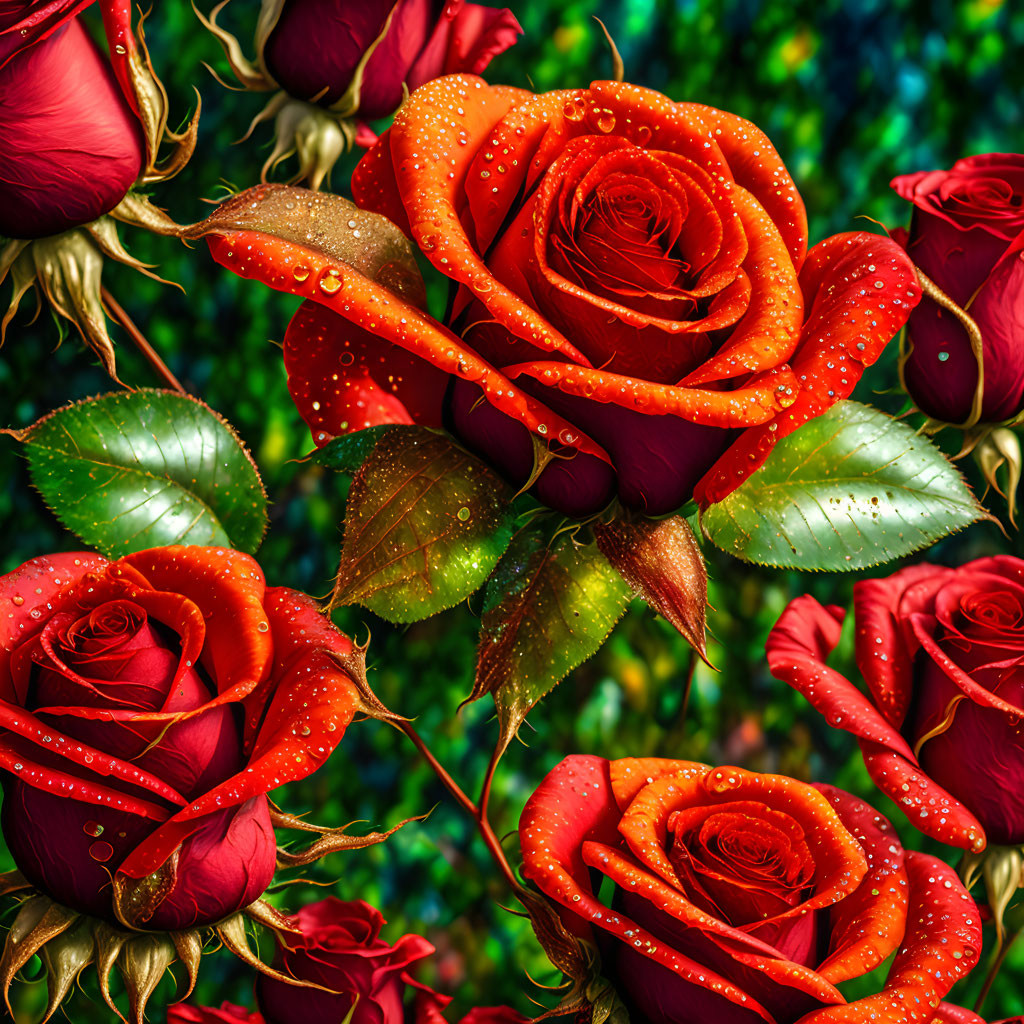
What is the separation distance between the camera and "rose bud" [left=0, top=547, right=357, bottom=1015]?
→ 271 mm

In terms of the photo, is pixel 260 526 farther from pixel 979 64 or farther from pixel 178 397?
pixel 979 64

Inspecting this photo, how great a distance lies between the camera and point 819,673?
1.26ft

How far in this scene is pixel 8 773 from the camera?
0.94ft

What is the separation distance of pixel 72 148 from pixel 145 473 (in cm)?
12

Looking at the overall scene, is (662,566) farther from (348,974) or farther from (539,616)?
(348,974)

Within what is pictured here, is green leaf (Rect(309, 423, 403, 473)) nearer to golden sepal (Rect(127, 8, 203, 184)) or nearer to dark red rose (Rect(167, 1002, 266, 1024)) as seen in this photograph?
golden sepal (Rect(127, 8, 203, 184))

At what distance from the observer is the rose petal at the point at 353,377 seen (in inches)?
12.2

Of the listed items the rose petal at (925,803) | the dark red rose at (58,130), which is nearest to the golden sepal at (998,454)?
the rose petal at (925,803)

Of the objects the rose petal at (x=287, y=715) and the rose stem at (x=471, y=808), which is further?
the rose stem at (x=471, y=808)

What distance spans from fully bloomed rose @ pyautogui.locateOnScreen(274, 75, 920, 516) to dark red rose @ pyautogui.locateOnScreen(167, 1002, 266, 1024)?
8.7 inches

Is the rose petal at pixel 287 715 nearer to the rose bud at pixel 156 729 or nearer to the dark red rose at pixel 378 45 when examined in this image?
the rose bud at pixel 156 729

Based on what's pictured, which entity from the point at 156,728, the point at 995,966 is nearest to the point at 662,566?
the point at 156,728

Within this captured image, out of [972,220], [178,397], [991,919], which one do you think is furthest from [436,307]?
[991,919]

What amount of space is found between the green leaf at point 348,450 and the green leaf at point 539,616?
0.05 m
